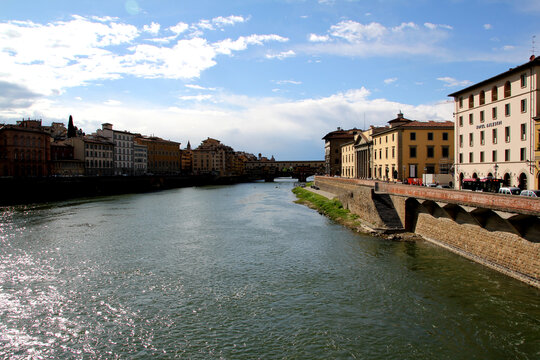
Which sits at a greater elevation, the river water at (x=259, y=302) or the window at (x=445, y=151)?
the window at (x=445, y=151)

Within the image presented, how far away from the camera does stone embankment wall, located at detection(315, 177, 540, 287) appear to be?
1895 cm

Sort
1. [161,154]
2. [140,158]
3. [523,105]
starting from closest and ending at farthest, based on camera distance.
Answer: [523,105]
[140,158]
[161,154]

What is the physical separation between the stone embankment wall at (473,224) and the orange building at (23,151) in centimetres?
7851

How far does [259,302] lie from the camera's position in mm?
18516

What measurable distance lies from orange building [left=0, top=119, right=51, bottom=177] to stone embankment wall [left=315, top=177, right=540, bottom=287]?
78.5 m

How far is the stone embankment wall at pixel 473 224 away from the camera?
1895cm

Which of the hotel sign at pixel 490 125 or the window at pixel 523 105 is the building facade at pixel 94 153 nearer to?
the hotel sign at pixel 490 125

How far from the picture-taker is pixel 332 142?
11288 centimetres

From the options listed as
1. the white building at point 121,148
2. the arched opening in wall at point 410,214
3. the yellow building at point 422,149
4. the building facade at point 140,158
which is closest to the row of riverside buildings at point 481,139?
the yellow building at point 422,149

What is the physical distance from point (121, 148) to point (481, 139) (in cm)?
11634

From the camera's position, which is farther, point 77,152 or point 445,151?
point 77,152

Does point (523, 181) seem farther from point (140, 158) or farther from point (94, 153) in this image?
point (140, 158)

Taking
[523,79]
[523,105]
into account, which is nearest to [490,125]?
[523,105]

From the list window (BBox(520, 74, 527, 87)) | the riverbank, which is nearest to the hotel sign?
window (BBox(520, 74, 527, 87))
